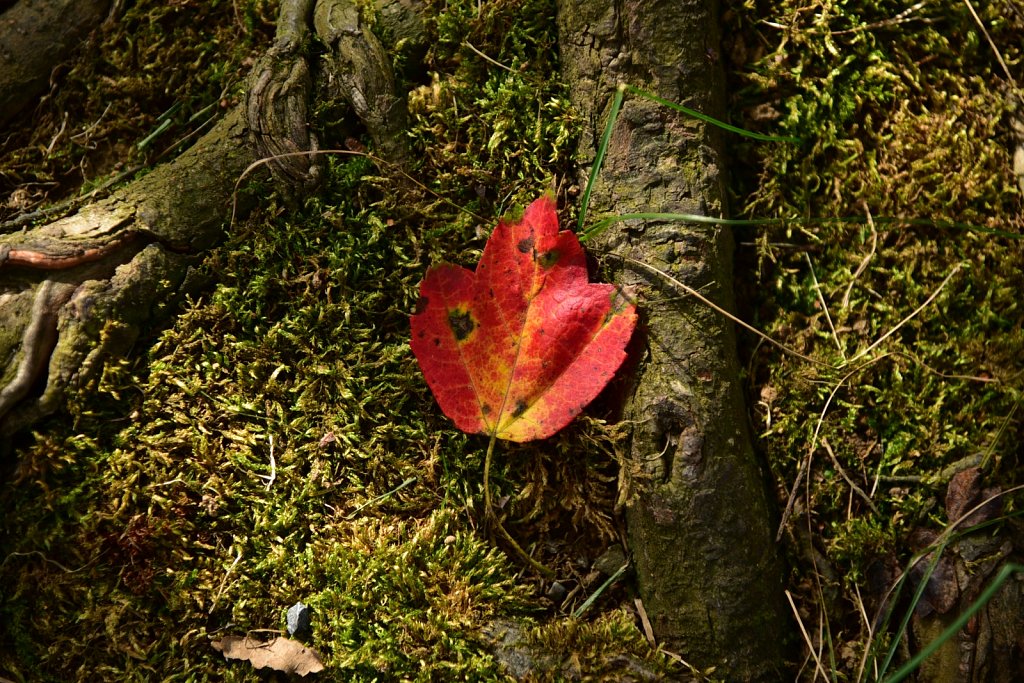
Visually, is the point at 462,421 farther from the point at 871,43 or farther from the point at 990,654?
the point at 871,43

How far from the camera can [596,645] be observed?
196 cm

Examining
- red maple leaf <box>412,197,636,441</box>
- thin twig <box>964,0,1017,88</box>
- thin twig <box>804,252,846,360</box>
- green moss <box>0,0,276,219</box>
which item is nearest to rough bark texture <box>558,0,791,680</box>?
red maple leaf <box>412,197,636,441</box>

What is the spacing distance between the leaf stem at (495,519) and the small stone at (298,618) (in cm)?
60

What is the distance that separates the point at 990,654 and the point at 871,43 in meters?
1.87

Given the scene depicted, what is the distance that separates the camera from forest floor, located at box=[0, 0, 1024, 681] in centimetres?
201

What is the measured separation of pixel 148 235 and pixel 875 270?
2.32 m

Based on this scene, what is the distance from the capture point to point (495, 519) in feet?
6.67

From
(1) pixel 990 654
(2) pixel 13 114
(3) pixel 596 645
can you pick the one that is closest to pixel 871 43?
(1) pixel 990 654

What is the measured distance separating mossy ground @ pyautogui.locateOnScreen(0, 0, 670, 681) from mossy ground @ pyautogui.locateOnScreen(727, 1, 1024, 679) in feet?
2.07

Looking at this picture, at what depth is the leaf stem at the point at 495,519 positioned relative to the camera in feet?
6.46

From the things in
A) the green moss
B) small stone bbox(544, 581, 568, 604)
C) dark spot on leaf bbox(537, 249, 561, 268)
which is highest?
the green moss

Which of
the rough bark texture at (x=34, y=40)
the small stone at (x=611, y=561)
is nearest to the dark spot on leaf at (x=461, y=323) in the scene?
the small stone at (x=611, y=561)

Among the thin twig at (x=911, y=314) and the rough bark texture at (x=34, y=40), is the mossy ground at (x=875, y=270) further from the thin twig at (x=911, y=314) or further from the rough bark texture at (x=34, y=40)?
the rough bark texture at (x=34, y=40)

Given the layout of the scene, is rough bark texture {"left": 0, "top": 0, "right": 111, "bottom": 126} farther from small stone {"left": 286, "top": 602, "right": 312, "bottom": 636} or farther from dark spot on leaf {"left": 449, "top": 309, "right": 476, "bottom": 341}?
small stone {"left": 286, "top": 602, "right": 312, "bottom": 636}
